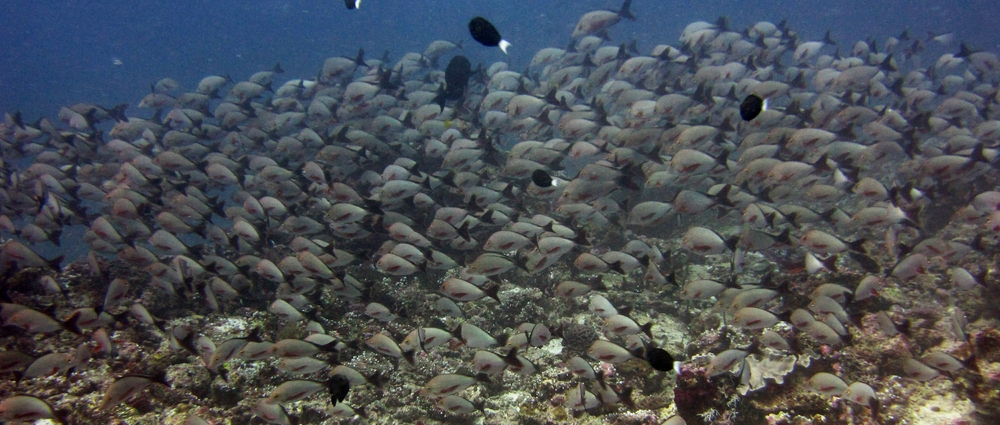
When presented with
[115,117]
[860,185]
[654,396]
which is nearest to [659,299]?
[654,396]

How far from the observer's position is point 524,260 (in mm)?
6309

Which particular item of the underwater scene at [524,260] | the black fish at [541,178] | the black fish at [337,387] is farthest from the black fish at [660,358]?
the black fish at [541,178]

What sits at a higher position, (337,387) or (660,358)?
(660,358)

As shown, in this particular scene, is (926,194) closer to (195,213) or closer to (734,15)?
(195,213)

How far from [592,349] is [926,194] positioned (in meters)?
6.63

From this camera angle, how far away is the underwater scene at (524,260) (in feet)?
14.5

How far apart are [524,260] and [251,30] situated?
88.6m

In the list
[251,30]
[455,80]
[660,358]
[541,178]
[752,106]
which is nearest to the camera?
[660,358]

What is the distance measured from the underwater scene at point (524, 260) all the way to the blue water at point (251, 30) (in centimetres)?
5207

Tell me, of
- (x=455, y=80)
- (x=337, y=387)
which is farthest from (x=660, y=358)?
(x=455, y=80)

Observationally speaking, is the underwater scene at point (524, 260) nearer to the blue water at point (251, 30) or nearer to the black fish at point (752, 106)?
the black fish at point (752, 106)

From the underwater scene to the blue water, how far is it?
5207 cm

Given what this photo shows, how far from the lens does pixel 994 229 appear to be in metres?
5.75

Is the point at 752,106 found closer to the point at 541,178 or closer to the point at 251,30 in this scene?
the point at 541,178
